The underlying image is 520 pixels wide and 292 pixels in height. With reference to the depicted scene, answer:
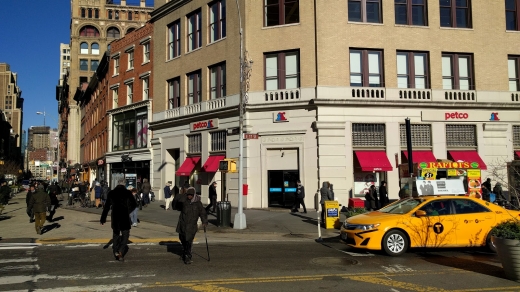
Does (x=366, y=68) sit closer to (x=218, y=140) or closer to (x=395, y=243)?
(x=218, y=140)

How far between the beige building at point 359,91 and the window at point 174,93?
4.67 metres

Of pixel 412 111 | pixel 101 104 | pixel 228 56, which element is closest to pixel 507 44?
pixel 412 111

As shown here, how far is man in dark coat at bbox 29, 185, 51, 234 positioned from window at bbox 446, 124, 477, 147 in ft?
65.2

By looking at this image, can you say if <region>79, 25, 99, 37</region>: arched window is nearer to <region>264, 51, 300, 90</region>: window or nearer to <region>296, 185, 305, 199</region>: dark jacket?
<region>264, 51, 300, 90</region>: window

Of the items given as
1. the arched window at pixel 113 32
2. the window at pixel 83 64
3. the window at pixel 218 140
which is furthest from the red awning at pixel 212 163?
the arched window at pixel 113 32

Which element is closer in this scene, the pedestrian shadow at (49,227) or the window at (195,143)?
the pedestrian shadow at (49,227)

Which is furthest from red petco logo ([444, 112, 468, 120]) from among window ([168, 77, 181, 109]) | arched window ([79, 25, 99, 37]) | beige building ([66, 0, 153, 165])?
arched window ([79, 25, 99, 37])

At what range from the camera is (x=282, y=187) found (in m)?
22.6

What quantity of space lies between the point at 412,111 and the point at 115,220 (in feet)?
58.5

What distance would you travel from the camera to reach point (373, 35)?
22750 mm

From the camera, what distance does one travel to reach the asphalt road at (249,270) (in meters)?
7.18

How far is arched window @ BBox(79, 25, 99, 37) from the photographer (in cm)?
7994

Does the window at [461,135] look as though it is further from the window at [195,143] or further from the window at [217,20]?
the window at [195,143]

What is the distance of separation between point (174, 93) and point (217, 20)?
6290 mm
